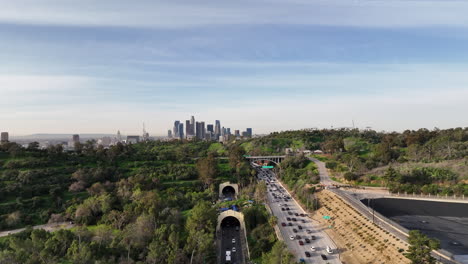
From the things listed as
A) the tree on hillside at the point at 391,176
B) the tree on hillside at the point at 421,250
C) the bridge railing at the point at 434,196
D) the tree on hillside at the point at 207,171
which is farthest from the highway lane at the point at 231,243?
the tree on hillside at the point at 391,176

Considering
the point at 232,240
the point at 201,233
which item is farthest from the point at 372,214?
the point at 201,233

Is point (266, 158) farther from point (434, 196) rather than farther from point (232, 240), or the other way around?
point (232, 240)

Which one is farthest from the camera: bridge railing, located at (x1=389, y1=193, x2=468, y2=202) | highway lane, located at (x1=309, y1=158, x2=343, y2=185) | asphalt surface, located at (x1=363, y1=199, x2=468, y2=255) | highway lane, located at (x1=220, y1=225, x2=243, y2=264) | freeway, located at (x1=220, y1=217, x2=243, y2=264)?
highway lane, located at (x1=309, y1=158, x2=343, y2=185)

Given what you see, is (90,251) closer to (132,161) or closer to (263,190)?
(263,190)

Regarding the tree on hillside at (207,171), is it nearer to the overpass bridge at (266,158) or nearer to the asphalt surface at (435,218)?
the overpass bridge at (266,158)

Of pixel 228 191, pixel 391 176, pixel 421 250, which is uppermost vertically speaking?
pixel 391 176

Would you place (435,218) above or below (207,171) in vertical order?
below

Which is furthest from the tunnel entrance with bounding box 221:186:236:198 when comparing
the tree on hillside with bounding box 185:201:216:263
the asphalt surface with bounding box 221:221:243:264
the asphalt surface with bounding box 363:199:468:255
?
the asphalt surface with bounding box 363:199:468:255

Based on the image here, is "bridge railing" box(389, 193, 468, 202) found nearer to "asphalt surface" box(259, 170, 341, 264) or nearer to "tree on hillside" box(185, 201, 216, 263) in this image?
"asphalt surface" box(259, 170, 341, 264)
